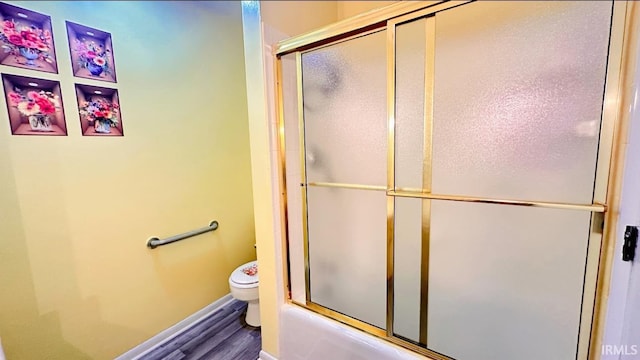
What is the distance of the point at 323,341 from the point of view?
136cm

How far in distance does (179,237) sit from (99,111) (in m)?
0.93

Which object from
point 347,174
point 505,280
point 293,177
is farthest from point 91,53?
point 505,280

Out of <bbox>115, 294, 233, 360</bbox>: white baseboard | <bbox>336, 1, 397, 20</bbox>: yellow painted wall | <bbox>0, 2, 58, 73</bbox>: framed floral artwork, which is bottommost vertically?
<bbox>115, 294, 233, 360</bbox>: white baseboard

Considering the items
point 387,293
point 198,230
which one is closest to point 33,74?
point 198,230

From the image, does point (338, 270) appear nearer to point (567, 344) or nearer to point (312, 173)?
point (312, 173)

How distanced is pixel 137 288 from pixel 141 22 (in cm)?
172

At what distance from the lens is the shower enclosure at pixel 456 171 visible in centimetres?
89

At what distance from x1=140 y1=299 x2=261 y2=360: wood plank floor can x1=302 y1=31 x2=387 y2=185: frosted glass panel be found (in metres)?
1.28

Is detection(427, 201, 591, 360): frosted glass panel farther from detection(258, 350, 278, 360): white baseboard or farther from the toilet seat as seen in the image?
the toilet seat

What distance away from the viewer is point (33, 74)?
126 centimetres

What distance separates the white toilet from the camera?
189 cm

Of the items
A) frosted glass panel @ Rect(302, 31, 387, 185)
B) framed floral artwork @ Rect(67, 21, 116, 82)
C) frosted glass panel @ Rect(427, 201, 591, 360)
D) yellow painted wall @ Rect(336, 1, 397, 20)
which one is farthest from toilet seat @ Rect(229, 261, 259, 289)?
yellow painted wall @ Rect(336, 1, 397, 20)

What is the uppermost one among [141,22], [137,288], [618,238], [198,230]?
[141,22]

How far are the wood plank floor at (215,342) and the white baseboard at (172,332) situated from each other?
1.1 inches
